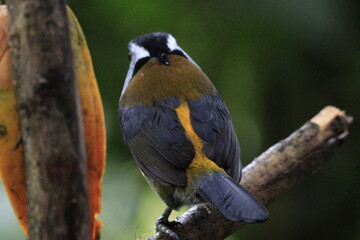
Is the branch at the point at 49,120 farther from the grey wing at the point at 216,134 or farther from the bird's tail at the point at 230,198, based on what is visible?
the grey wing at the point at 216,134

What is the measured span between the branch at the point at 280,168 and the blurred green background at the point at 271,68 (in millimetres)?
669

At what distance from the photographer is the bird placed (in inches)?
90.4

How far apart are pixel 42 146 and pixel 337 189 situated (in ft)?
8.90

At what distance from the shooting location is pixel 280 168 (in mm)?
2840

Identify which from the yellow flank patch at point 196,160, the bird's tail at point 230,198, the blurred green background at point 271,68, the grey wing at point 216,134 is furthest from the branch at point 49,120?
the blurred green background at point 271,68

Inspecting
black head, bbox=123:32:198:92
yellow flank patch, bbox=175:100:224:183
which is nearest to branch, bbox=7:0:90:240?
yellow flank patch, bbox=175:100:224:183

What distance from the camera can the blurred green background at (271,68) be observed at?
367 centimetres

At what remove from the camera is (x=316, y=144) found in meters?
2.99

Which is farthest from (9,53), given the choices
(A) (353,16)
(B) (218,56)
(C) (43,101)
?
(A) (353,16)

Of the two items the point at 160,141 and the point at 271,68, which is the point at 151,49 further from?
the point at 271,68

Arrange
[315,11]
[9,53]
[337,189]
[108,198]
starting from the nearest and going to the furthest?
[9,53], [108,198], [315,11], [337,189]

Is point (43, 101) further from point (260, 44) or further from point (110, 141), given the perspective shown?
point (260, 44)

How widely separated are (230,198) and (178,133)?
44 centimetres

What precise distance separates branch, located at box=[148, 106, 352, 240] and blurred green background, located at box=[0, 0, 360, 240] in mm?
669
